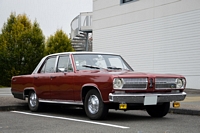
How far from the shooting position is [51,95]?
10.1 m

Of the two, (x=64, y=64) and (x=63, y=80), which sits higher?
(x=64, y=64)

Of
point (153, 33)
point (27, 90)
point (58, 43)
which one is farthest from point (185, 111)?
point (58, 43)

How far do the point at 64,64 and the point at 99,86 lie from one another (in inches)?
74.3

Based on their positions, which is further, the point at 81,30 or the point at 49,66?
the point at 81,30

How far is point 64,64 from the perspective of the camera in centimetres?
994

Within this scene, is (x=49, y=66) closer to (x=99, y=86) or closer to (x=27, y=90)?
(x=27, y=90)

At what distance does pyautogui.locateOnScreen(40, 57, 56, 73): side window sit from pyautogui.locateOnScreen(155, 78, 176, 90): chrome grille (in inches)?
121

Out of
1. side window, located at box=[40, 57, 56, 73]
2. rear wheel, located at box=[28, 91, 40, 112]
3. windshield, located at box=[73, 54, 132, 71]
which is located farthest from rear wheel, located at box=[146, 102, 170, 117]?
rear wheel, located at box=[28, 91, 40, 112]

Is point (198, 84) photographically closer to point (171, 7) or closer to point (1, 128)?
point (171, 7)

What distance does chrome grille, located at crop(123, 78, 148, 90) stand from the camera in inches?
321

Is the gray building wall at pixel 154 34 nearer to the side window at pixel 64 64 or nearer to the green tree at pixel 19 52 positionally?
the green tree at pixel 19 52

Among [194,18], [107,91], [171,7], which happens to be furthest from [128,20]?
[107,91]

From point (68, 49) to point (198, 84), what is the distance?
2745cm

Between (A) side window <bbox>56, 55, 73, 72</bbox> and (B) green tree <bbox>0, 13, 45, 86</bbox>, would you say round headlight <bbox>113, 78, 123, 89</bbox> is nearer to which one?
(A) side window <bbox>56, 55, 73, 72</bbox>
